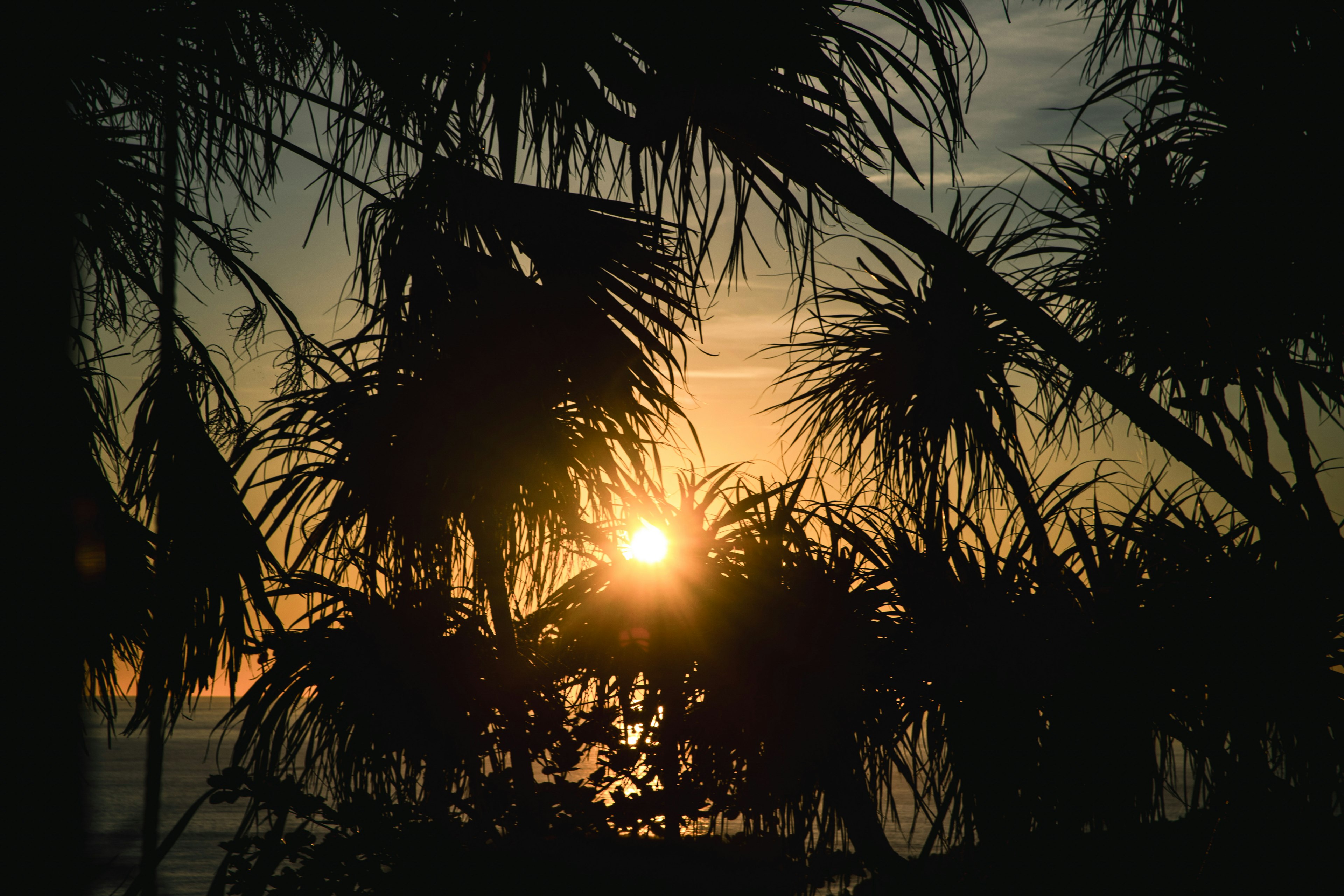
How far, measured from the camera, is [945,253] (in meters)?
2.31

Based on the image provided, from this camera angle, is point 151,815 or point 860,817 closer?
point 151,815

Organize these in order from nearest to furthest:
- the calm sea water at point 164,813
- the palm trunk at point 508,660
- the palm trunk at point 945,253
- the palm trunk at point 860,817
Result: the palm trunk at point 945,253, the calm sea water at point 164,813, the palm trunk at point 860,817, the palm trunk at point 508,660

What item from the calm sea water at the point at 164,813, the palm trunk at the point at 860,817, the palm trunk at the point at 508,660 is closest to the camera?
the calm sea water at the point at 164,813

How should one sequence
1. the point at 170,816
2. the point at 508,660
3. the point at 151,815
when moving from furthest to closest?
1. the point at 170,816
2. the point at 508,660
3. the point at 151,815

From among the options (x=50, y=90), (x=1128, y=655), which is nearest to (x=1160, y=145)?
(x=1128, y=655)

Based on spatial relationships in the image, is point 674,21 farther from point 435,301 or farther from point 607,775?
point 607,775

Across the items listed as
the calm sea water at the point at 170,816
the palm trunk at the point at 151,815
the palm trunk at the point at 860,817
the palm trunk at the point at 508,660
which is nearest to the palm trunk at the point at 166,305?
the palm trunk at the point at 151,815

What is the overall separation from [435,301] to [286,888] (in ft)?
7.78

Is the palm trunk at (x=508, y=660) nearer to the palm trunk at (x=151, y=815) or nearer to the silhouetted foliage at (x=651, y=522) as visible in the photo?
the silhouetted foliage at (x=651, y=522)

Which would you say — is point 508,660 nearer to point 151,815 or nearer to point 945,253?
point 151,815

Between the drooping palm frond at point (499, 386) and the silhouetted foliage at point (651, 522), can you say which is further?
the drooping palm frond at point (499, 386)

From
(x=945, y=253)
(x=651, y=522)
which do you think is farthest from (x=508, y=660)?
(x=945, y=253)

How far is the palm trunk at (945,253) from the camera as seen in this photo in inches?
81.4

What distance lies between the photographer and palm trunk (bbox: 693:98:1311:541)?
2066 mm
